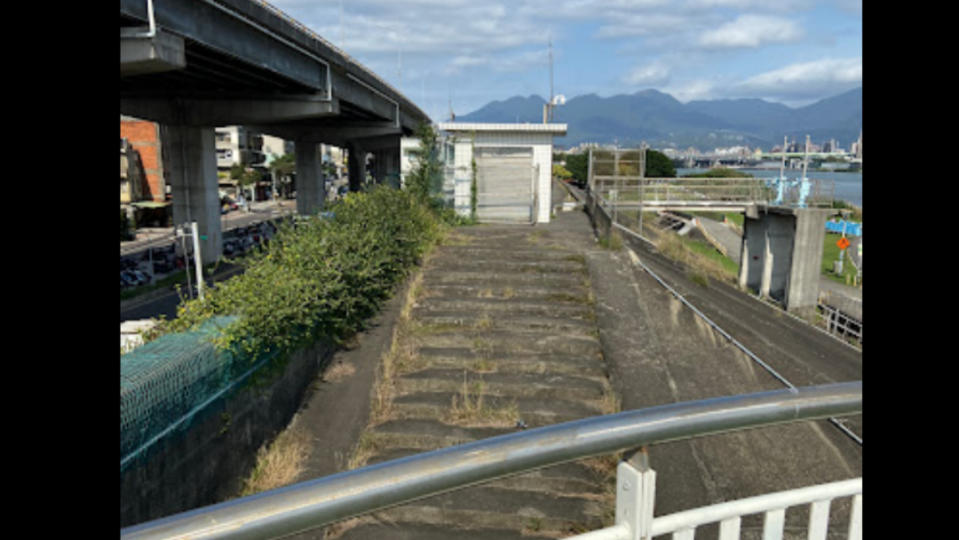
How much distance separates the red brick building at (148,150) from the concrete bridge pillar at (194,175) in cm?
4146

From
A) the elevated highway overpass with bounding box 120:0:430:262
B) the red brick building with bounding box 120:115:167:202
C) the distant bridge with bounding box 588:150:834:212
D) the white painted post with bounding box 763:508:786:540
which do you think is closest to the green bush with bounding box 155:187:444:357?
the elevated highway overpass with bounding box 120:0:430:262

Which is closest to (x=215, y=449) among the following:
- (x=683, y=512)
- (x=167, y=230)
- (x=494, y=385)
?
(x=494, y=385)

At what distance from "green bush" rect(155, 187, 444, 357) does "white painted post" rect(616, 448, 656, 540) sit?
5197mm

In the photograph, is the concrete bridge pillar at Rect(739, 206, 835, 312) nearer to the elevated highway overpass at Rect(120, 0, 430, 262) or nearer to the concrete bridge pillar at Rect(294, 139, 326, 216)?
the elevated highway overpass at Rect(120, 0, 430, 262)

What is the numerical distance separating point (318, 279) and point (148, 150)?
6537cm

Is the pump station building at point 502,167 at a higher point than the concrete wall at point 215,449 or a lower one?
higher

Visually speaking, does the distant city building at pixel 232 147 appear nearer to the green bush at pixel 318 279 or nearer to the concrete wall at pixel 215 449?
the green bush at pixel 318 279

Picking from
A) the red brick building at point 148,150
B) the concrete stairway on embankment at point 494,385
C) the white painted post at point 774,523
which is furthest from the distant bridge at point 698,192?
the red brick building at point 148,150

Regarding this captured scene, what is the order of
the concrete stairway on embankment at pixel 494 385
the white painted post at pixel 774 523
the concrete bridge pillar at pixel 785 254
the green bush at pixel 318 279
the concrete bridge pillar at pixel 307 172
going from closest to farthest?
the white painted post at pixel 774 523 < the concrete stairway on embankment at pixel 494 385 < the green bush at pixel 318 279 < the concrete bridge pillar at pixel 785 254 < the concrete bridge pillar at pixel 307 172

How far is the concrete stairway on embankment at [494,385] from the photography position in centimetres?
582

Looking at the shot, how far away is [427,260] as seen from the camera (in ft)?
38.8
